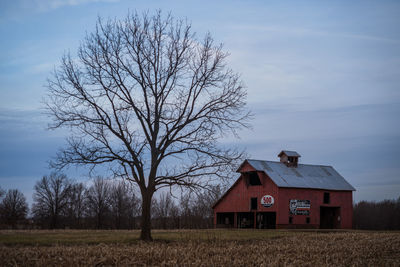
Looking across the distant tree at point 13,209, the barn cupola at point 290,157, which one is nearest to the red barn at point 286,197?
the barn cupola at point 290,157

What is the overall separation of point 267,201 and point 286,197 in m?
2.05

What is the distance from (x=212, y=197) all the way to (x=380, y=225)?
171 feet

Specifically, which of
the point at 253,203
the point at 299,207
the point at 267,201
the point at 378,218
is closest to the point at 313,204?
the point at 299,207

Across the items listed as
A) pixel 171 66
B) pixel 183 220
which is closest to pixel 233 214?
pixel 183 220

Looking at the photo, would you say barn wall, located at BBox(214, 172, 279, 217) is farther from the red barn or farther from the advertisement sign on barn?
the advertisement sign on barn

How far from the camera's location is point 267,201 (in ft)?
154

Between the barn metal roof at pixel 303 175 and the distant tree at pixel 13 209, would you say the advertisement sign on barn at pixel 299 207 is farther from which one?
the distant tree at pixel 13 209

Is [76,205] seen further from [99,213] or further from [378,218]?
[378,218]

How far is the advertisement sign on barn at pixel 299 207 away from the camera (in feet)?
154

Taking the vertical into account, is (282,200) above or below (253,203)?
above

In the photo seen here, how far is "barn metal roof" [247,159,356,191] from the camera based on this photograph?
48.2m

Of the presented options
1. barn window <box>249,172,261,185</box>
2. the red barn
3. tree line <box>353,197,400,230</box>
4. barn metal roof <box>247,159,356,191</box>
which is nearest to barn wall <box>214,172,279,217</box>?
the red barn

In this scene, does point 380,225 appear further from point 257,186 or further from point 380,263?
point 380,263

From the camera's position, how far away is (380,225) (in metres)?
67.8
